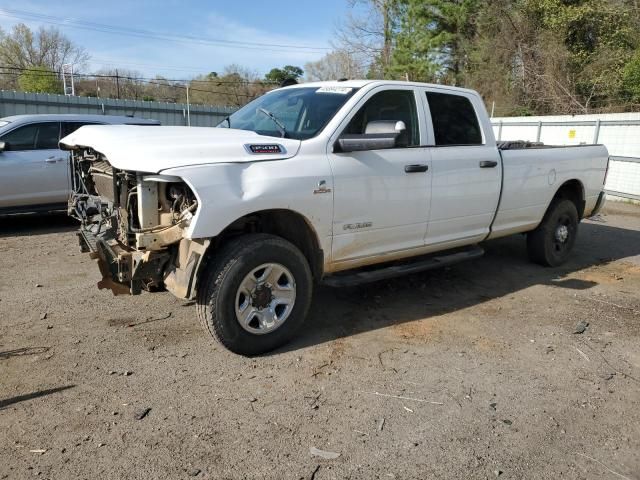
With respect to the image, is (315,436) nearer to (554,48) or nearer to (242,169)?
(242,169)

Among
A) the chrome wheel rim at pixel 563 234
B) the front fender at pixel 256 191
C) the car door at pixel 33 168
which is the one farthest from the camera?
the car door at pixel 33 168

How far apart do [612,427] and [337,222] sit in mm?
2306

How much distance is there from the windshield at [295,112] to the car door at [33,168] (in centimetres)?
418

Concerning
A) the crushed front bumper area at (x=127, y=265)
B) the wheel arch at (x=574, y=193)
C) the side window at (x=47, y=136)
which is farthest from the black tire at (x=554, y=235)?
the side window at (x=47, y=136)

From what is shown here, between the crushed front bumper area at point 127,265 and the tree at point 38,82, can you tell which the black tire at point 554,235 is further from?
the tree at point 38,82

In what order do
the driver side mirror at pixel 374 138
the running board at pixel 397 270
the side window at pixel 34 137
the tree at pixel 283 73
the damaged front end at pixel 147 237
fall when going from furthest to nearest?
the tree at pixel 283 73 → the side window at pixel 34 137 → the running board at pixel 397 270 → the driver side mirror at pixel 374 138 → the damaged front end at pixel 147 237

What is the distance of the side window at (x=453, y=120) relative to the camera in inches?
200

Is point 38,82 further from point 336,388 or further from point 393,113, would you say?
point 336,388

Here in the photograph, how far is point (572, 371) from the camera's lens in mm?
3996

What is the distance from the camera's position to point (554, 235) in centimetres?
672

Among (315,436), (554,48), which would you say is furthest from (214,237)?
(554,48)

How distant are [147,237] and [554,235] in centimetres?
512

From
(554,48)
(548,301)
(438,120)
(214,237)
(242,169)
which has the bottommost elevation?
(548,301)

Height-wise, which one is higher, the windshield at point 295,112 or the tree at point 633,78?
the tree at point 633,78
